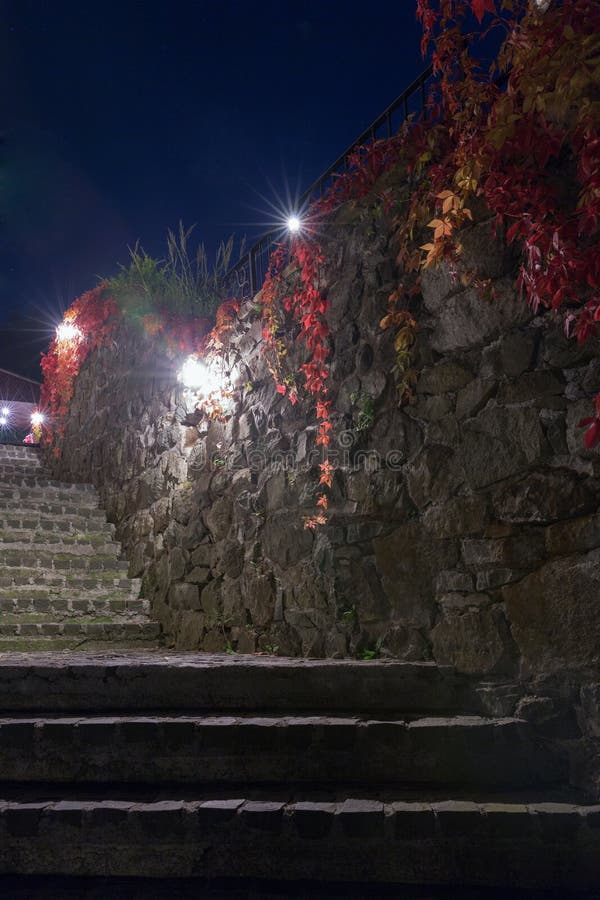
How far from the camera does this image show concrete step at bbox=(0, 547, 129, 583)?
20.0ft

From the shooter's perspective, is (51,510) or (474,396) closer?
(474,396)

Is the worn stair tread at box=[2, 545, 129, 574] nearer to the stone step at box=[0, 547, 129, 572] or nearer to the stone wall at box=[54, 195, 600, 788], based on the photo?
the stone step at box=[0, 547, 129, 572]

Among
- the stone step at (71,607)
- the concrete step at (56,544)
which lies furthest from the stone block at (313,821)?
the concrete step at (56,544)

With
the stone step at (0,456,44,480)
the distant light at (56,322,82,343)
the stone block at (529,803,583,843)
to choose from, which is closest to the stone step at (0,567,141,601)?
the stone step at (0,456,44,480)

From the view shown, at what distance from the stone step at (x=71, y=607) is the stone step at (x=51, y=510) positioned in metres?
1.76

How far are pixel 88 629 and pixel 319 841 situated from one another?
350 centimetres

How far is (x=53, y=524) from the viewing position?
7016 millimetres

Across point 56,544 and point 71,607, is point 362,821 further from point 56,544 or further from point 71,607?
point 56,544

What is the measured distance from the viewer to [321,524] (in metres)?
3.91

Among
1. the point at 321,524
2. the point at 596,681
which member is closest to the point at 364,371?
the point at 321,524

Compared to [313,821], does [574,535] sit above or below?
above

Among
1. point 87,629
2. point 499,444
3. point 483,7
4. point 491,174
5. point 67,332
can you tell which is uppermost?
point 67,332

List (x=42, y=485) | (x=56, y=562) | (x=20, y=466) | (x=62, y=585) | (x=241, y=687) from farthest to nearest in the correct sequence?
(x=20, y=466) < (x=42, y=485) < (x=56, y=562) < (x=62, y=585) < (x=241, y=687)

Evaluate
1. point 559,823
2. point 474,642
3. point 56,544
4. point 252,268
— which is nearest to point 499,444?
point 474,642
